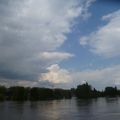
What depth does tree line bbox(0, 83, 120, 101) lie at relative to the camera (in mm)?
141625

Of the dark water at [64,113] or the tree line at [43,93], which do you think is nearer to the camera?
the dark water at [64,113]

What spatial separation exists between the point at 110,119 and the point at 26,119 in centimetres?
1383

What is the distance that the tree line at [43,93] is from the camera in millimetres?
141625

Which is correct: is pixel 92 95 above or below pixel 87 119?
above

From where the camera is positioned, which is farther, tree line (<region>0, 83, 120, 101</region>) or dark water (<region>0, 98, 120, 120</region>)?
tree line (<region>0, 83, 120, 101</region>)

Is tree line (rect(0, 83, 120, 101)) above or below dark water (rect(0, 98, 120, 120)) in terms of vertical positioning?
above

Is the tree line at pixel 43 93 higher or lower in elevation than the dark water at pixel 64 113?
higher

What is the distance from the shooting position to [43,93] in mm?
151375

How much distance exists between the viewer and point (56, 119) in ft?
148

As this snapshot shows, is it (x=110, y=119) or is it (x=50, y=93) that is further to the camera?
(x=50, y=93)

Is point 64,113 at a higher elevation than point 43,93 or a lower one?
lower

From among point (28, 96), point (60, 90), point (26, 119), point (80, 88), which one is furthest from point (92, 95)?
point (26, 119)

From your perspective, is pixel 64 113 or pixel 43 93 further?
pixel 43 93

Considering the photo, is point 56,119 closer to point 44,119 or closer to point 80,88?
point 44,119
